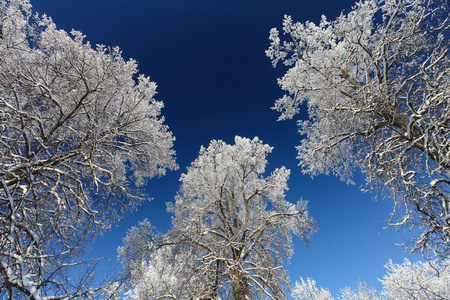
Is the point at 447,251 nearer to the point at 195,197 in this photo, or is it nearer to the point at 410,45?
the point at 410,45

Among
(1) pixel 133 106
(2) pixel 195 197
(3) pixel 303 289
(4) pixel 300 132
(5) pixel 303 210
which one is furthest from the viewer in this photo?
(3) pixel 303 289

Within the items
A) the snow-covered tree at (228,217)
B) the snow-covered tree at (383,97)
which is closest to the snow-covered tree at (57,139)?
the snow-covered tree at (228,217)

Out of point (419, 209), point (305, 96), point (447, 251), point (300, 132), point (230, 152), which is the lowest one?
point (447, 251)

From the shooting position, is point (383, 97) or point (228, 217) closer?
point (383, 97)

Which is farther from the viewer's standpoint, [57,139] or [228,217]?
[228,217]

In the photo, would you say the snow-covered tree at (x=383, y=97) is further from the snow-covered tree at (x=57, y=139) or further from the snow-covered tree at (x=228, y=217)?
the snow-covered tree at (x=57, y=139)

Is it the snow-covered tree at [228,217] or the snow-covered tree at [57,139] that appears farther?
the snow-covered tree at [228,217]

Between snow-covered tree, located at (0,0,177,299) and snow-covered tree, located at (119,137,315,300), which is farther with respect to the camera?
snow-covered tree, located at (119,137,315,300)

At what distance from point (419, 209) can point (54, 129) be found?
24.0ft

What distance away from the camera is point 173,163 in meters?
9.35

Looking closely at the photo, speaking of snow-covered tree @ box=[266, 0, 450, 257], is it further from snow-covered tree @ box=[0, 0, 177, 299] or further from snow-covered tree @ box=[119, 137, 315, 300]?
snow-covered tree @ box=[0, 0, 177, 299]

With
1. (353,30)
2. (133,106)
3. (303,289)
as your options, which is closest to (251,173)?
(133,106)

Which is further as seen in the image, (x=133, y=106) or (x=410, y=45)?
(x=133, y=106)

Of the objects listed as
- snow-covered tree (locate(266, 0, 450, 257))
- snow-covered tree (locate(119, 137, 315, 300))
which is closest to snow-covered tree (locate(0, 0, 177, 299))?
snow-covered tree (locate(119, 137, 315, 300))
